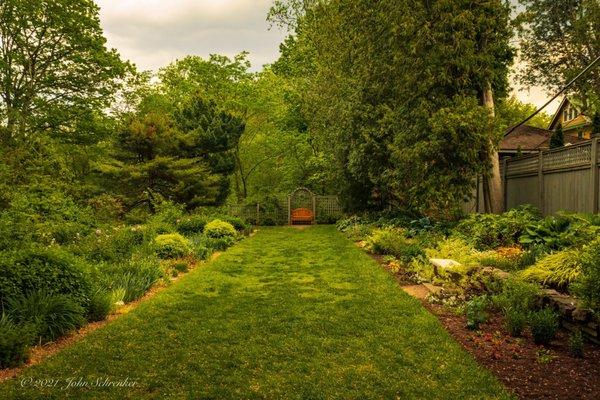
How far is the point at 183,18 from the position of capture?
13312mm

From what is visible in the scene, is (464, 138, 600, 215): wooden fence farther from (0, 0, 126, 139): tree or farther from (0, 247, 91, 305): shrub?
(0, 0, 126, 139): tree

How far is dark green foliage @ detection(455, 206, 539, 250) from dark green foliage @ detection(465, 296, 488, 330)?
3318 mm

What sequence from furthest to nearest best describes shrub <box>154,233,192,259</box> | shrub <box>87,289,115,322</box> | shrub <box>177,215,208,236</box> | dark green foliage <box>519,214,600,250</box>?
shrub <box>177,215,208,236</box>
shrub <box>154,233,192,259</box>
dark green foliage <box>519,214,600,250</box>
shrub <box>87,289,115,322</box>

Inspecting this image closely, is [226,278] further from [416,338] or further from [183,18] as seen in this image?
[183,18]

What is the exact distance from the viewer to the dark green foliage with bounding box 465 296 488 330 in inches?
208

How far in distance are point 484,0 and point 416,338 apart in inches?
404

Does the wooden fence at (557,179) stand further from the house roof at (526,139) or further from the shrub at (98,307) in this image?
the shrub at (98,307)

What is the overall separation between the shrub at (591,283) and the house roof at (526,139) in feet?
56.0

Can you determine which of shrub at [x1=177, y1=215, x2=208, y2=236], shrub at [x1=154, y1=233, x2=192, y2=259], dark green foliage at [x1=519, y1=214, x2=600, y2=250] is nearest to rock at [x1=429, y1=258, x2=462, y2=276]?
dark green foliage at [x1=519, y1=214, x2=600, y2=250]

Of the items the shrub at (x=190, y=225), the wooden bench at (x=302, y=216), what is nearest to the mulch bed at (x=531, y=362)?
the shrub at (x=190, y=225)

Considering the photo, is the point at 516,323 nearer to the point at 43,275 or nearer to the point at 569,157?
the point at 43,275

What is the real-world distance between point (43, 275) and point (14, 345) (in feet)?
3.71

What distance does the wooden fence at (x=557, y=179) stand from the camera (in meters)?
8.64

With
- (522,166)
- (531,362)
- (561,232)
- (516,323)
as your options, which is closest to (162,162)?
(522,166)
